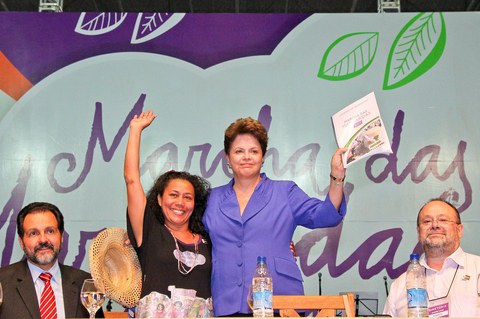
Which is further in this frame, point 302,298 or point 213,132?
point 213,132

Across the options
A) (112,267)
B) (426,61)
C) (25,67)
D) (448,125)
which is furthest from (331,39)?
(112,267)

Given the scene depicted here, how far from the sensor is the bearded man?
11.4 ft

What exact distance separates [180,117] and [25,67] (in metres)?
1.39

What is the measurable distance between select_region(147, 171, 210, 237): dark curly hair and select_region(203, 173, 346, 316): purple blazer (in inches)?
2.6

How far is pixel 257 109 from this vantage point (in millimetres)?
5707

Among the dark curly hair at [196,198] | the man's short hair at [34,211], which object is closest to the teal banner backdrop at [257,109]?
the man's short hair at [34,211]

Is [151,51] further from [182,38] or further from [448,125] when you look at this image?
[448,125]

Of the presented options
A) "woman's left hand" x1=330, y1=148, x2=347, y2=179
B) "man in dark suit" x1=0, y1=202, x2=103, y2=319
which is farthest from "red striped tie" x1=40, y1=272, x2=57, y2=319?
"woman's left hand" x1=330, y1=148, x2=347, y2=179

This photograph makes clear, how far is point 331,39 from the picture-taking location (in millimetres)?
5844

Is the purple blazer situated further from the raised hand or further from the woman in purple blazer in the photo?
the raised hand

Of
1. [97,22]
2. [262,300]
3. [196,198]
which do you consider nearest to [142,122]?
[196,198]

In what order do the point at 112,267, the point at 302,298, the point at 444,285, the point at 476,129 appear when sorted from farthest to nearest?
the point at 476,129, the point at 444,285, the point at 112,267, the point at 302,298

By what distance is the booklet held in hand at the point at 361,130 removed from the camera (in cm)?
280

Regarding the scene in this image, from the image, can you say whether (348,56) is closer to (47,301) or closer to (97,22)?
(97,22)
